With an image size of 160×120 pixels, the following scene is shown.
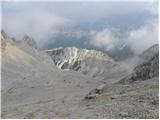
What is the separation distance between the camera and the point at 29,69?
556ft

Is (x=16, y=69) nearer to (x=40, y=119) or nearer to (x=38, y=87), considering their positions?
(x=38, y=87)

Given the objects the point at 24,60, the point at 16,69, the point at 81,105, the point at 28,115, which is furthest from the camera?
the point at 24,60

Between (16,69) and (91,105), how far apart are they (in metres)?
128

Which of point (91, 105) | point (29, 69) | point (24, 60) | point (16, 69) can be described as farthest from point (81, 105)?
point (24, 60)

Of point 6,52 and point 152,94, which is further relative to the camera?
point 6,52

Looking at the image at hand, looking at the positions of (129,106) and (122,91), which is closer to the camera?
(129,106)

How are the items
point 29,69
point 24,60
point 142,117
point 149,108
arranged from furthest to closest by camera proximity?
point 24,60 < point 29,69 < point 149,108 < point 142,117

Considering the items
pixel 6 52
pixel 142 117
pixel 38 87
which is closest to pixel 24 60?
pixel 6 52

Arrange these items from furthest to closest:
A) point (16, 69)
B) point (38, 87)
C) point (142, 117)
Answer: point (16, 69), point (38, 87), point (142, 117)

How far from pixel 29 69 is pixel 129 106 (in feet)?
469

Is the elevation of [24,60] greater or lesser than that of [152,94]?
greater

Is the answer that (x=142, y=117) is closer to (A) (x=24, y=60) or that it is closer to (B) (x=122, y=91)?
(B) (x=122, y=91)

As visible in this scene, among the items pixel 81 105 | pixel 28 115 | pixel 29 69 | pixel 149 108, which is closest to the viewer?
pixel 149 108

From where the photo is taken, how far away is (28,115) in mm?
29328
